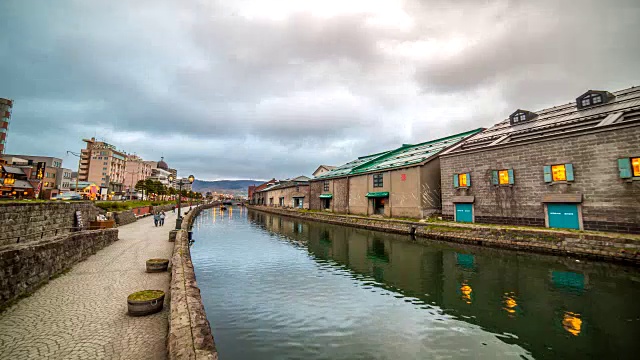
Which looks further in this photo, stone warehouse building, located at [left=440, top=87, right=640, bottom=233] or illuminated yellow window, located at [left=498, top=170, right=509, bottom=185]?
illuminated yellow window, located at [left=498, top=170, right=509, bottom=185]

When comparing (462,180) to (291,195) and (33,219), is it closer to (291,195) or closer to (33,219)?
(33,219)

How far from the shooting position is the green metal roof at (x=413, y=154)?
3677 cm

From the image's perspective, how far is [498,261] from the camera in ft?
57.8

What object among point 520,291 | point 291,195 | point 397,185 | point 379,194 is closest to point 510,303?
point 520,291

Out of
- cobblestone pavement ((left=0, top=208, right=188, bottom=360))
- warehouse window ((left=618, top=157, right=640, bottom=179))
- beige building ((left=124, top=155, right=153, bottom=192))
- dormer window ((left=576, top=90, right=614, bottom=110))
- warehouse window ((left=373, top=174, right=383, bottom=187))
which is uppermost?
beige building ((left=124, top=155, right=153, bottom=192))

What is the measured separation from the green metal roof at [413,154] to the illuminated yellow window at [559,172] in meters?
13.4

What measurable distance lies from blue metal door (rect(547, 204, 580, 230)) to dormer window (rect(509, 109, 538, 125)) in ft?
37.7

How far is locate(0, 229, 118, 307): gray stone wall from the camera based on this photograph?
817 cm

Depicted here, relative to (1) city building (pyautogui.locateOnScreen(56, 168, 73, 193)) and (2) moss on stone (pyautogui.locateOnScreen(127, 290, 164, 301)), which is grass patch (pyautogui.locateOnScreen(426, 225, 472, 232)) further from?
(1) city building (pyautogui.locateOnScreen(56, 168, 73, 193))

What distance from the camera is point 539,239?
19.7m

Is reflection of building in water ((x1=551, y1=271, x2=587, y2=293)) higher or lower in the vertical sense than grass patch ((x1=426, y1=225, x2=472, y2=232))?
lower

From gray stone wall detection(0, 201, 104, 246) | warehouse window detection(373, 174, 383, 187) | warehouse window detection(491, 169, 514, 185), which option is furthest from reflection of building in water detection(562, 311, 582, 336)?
warehouse window detection(373, 174, 383, 187)

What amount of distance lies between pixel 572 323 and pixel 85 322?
14.4 meters

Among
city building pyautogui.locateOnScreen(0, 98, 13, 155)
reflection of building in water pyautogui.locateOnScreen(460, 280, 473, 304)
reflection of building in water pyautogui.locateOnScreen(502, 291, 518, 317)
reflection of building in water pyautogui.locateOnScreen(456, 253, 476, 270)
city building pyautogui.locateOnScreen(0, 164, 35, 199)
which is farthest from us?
city building pyautogui.locateOnScreen(0, 98, 13, 155)
